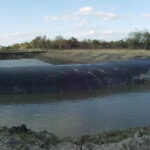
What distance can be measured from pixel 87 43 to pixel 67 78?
7126 cm

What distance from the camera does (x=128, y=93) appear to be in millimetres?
20094

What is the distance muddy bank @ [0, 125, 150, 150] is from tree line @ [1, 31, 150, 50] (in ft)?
204

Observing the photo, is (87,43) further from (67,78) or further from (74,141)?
(74,141)

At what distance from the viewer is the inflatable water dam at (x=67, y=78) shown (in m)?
20.1

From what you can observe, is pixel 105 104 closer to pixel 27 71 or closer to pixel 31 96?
pixel 31 96

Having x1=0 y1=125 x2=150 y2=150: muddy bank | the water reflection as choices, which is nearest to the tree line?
the water reflection

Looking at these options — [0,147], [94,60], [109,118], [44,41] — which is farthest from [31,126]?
[44,41]

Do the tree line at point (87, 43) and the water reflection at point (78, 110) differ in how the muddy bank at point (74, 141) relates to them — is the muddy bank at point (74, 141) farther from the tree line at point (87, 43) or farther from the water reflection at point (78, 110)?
the tree line at point (87, 43)

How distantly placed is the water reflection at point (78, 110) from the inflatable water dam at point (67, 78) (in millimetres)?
913

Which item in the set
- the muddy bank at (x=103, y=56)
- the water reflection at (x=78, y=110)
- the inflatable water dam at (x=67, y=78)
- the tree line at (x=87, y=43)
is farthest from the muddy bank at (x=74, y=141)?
the tree line at (x=87, y=43)

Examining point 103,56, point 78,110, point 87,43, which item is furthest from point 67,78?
point 87,43

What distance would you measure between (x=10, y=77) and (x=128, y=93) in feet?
27.2

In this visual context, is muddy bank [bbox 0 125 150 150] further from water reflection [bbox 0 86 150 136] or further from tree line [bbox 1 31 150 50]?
tree line [bbox 1 31 150 50]

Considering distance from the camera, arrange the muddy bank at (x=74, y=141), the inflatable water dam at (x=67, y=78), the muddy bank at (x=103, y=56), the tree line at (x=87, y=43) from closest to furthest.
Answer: the muddy bank at (x=74, y=141)
the inflatable water dam at (x=67, y=78)
the muddy bank at (x=103, y=56)
the tree line at (x=87, y=43)
